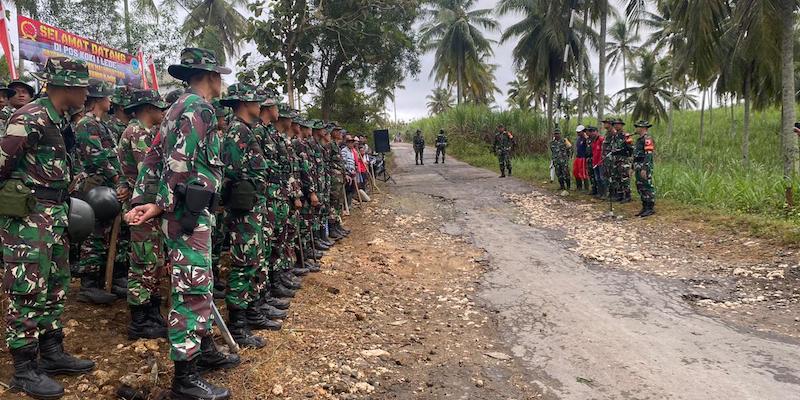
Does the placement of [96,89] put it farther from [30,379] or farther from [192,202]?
[30,379]

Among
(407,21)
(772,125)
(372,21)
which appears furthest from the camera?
(772,125)

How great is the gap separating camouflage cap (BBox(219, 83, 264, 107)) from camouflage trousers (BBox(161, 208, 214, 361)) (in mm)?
1385

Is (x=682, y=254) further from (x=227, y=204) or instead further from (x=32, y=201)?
(x=32, y=201)

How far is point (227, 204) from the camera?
3.68 meters

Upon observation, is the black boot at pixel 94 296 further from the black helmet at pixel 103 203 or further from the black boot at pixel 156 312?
the black helmet at pixel 103 203

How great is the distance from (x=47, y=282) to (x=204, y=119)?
50.5 inches

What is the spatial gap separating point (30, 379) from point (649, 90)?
3557 cm

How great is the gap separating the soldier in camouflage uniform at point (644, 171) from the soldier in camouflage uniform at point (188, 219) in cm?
826

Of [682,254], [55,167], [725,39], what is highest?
[725,39]

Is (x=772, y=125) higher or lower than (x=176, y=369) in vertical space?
higher

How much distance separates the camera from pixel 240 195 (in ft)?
11.8

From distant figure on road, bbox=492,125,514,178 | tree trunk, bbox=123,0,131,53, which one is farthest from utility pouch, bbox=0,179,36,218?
distant figure on road, bbox=492,125,514,178

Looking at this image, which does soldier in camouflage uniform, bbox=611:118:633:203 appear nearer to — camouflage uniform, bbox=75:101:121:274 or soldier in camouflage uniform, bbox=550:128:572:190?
soldier in camouflage uniform, bbox=550:128:572:190

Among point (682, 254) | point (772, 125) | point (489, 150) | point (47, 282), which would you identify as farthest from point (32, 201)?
point (772, 125)
